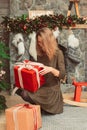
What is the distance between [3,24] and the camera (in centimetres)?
496

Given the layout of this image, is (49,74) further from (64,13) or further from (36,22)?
(64,13)

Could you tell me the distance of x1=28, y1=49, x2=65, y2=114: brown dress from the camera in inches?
140

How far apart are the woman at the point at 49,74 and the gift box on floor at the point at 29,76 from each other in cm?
8

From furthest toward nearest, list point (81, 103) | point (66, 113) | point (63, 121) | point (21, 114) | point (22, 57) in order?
point (22, 57) → point (81, 103) → point (66, 113) → point (63, 121) → point (21, 114)

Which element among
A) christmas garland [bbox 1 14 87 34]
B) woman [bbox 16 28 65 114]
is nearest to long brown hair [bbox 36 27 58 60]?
woman [bbox 16 28 65 114]

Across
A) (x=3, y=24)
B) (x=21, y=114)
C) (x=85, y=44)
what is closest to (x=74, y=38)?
(x=85, y=44)

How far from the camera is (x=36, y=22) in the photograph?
4738 millimetres

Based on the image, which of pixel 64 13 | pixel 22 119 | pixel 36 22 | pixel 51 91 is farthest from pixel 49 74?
pixel 64 13

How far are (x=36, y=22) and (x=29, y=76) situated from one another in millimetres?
1641

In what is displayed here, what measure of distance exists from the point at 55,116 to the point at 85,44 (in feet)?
6.54

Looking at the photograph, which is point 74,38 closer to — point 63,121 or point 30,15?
point 30,15

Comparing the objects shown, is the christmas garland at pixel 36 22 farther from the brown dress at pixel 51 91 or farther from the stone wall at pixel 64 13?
the brown dress at pixel 51 91

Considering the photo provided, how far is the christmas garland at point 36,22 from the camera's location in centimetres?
475

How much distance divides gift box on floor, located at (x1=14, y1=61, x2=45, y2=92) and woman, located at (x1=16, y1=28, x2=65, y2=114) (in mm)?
84
